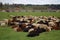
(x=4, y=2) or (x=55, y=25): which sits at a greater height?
(x=4, y=2)

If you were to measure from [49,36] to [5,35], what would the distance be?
1.35 feet

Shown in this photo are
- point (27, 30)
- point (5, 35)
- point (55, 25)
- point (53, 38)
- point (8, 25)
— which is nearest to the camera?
point (53, 38)

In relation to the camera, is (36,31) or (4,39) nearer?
(4,39)

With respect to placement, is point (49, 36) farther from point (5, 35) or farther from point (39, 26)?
point (5, 35)

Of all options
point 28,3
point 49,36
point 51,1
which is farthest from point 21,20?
point 49,36

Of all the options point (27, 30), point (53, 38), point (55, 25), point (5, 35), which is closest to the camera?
→ point (53, 38)

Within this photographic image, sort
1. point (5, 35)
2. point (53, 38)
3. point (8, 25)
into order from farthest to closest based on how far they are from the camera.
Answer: point (8, 25) → point (5, 35) → point (53, 38)

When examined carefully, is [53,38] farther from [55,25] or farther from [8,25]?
[8,25]

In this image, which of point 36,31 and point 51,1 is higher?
point 51,1

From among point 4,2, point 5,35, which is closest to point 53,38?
point 5,35

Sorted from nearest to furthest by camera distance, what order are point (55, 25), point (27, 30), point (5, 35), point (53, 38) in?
1. point (53, 38)
2. point (5, 35)
3. point (27, 30)
4. point (55, 25)

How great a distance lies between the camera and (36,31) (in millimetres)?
1579

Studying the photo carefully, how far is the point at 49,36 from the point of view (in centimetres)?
150

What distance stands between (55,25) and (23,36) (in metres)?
0.46
